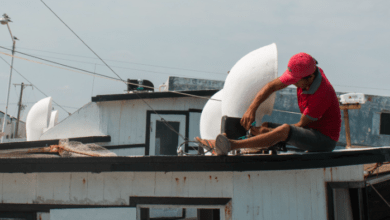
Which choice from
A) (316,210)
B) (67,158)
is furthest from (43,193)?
(316,210)

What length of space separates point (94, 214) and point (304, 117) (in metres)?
3.20

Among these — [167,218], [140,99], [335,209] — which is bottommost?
[167,218]

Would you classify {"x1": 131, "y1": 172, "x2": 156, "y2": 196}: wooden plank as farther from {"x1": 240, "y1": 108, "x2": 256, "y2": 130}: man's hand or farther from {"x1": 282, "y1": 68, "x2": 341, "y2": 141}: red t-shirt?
{"x1": 282, "y1": 68, "x2": 341, "y2": 141}: red t-shirt

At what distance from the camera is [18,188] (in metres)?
4.57

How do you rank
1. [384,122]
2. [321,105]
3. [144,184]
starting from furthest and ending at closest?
[384,122] → [144,184] → [321,105]

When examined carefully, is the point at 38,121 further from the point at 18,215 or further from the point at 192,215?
the point at 18,215

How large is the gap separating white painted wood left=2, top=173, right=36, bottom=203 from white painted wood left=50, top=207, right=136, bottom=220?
485 mm

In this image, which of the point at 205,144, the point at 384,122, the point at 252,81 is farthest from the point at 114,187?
the point at 384,122

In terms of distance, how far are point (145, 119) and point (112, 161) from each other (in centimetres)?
615

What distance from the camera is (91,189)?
4.33 meters

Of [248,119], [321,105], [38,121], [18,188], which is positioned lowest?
[18,188]

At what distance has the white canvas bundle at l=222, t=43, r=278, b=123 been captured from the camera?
446 centimetres

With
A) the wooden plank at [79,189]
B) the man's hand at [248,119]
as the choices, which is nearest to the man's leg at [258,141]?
the man's hand at [248,119]

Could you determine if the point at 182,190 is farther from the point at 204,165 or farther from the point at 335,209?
the point at 335,209
